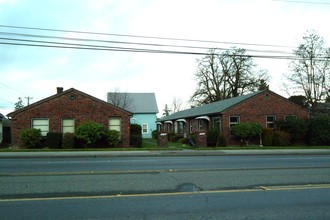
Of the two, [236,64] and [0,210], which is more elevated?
[236,64]

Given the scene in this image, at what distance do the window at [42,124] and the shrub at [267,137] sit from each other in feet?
62.9

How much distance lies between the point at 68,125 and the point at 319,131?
2261 cm

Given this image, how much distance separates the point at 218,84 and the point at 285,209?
1951 inches

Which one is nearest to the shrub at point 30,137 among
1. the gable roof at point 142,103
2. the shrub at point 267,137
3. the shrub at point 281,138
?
the shrub at point 267,137

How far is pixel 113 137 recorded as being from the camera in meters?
26.5

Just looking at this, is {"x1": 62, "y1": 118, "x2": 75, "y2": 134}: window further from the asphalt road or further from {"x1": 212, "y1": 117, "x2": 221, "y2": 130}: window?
the asphalt road

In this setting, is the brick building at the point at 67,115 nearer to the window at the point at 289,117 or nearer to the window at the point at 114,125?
the window at the point at 114,125

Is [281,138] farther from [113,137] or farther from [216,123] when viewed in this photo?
[113,137]

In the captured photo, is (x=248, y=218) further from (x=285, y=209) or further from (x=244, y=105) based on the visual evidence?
(x=244, y=105)

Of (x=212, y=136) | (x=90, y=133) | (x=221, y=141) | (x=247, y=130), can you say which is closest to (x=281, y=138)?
(x=247, y=130)

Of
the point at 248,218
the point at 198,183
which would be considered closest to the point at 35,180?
the point at 198,183

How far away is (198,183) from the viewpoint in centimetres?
894

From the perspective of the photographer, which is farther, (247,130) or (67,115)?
(247,130)

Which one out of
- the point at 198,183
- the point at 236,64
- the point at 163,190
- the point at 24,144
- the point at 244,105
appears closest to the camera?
the point at 163,190
